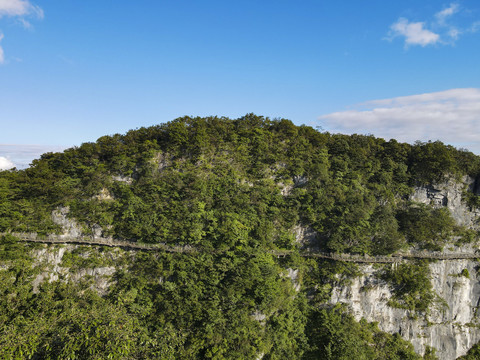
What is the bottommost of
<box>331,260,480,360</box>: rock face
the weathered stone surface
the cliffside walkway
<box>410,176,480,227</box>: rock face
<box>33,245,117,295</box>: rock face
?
<box>331,260,480,360</box>: rock face

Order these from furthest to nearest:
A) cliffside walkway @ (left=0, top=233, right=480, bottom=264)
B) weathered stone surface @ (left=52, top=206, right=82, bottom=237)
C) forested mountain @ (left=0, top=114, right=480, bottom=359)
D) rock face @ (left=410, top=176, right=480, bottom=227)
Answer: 1. rock face @ (left=410, top=176, right=480, bottom=227)
2. weathered stone surface @ (left=52, top=206, right=82, bottom=237)
3. cliffside walkway @ (left=0, top=233, right=480, bottom=264)
4. forested mountain @ (left=0, top=114, right=480, bottom=359)

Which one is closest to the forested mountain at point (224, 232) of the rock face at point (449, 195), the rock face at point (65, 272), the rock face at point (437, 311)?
the rock face at point (65, 272)

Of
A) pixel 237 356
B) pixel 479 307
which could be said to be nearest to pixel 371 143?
pixel 479 307

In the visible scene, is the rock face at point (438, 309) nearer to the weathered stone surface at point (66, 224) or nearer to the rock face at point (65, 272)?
the rock face at point (65, 272)

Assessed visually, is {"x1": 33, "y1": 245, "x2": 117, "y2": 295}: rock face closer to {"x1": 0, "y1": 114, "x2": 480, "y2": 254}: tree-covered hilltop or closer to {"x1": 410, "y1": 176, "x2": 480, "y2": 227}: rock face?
{"x1": 0, "y1": 114, "x2": 480, "y2": 254}: tree-covered hilltop

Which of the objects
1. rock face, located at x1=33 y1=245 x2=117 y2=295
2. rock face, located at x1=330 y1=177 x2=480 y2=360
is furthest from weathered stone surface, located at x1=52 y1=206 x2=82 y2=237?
rock face, located at x1=330 y1=177 x2=480 y2=360

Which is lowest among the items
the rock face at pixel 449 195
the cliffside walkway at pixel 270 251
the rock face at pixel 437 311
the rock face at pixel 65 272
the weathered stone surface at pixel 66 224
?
the rock face at pixel 437 311
